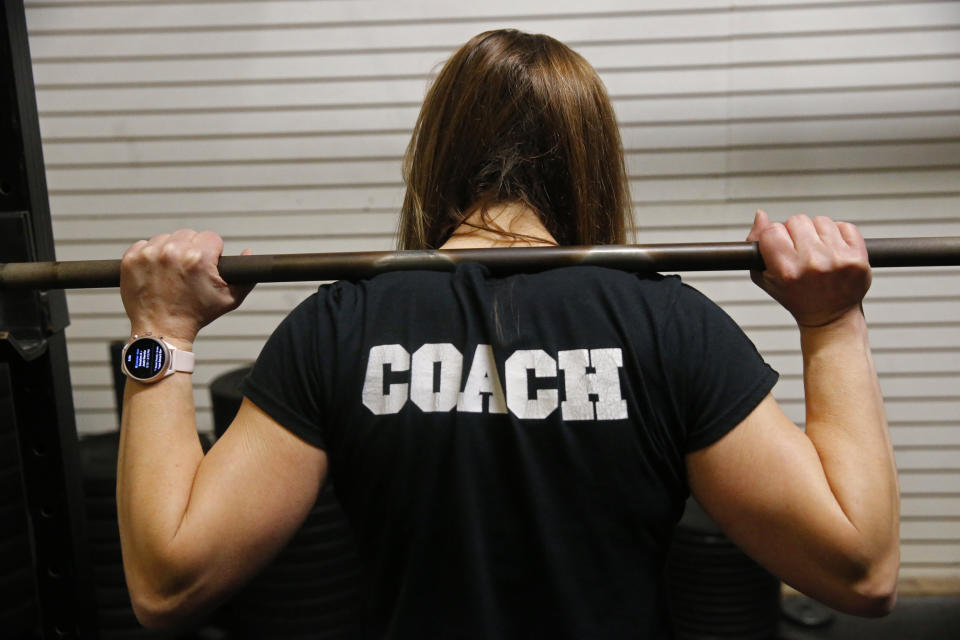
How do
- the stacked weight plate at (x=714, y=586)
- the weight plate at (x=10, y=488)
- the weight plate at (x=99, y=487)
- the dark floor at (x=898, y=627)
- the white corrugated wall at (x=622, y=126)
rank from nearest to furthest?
the weight plate at (x=10, y=488) < the weight plate at (x=99, y=487) < the stacked weight plate at (x=714, y=586) < the dark floor at (x=898, y=627) < the white corrugated wall at (x=622, y=126)

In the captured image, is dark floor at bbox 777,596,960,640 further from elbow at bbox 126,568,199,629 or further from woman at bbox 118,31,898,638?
elbow at bbox 126,568,199,629

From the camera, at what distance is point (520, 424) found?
88 centimetres

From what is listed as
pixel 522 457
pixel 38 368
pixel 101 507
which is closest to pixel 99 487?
pixel 101 507

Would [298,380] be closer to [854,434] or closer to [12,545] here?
[854,434]

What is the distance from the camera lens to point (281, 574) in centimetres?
246

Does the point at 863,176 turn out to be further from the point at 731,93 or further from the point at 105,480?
the point at 105,480

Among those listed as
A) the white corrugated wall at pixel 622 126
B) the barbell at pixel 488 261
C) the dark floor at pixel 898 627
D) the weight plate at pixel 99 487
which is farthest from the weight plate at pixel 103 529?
the dark floor at pixel 898 627

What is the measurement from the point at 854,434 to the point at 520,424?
43 cm

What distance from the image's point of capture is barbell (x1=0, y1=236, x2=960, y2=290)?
1.07 m

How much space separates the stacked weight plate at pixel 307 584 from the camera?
2465 mm

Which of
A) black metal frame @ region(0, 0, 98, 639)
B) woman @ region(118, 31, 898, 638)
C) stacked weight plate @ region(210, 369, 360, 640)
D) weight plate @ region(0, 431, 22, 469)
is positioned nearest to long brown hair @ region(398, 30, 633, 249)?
woman @ region(118, 31, 898, 638)

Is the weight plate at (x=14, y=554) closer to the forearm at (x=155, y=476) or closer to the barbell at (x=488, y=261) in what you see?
the barbell at (x=488, y=261)

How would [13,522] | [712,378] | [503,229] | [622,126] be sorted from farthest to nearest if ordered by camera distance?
[622,126]
[13,522]
[503,229]
[712,378]

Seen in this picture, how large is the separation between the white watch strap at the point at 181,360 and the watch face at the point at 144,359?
12 mm
